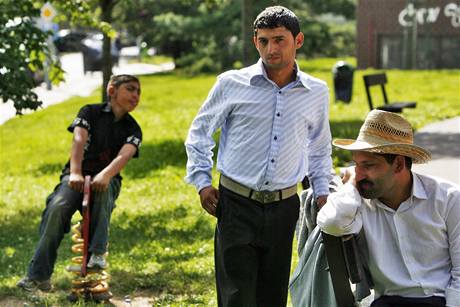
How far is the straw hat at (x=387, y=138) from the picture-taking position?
4297 millimetres

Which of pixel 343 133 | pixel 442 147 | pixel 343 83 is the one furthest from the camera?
pixel 343 83

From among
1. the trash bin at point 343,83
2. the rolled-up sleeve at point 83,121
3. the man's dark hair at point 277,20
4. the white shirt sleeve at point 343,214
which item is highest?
the man's dark hair at point 277,20

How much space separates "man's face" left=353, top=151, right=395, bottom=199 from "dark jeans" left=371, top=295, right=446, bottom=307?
45cm

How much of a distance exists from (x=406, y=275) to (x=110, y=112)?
297cm

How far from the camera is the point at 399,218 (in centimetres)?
438

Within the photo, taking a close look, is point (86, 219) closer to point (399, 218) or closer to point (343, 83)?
point (399, 218)

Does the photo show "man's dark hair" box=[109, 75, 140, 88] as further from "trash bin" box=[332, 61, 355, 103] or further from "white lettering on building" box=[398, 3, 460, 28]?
"white lettering on building" box=[398, 3, 460, 28]

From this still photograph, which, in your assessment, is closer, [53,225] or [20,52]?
[53,225]

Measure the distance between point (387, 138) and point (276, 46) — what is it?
745 mm

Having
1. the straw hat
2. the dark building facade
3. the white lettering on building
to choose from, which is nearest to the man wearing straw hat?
the straw hat

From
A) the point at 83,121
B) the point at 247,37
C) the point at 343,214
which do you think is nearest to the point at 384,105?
the point at 247,37

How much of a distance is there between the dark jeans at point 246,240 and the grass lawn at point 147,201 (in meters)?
1.89

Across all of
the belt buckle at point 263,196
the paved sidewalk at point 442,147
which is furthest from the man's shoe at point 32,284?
the paved sidewalk at point 442,147

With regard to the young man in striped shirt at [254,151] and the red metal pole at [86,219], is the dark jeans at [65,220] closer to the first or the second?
the red metal pole at [86,219]
